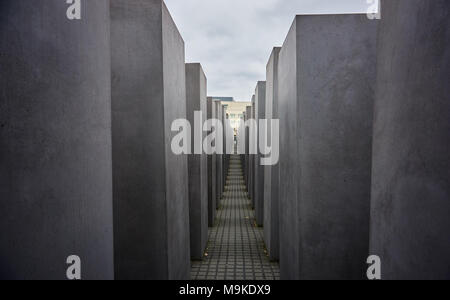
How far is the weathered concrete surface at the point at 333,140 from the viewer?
445 centimetres

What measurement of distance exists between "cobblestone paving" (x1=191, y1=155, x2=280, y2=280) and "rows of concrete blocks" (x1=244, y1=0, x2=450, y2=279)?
2.29 metres

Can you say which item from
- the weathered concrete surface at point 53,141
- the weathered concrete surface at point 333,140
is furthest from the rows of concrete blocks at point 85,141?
the weathered concrete surface at point 333,140

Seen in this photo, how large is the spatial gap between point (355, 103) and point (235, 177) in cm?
2336

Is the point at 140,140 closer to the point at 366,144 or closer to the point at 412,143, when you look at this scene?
the point at 366,144

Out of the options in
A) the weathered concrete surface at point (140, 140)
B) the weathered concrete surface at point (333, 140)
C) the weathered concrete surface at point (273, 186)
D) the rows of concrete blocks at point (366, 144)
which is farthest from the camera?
the weathered concrete surface at point (273, 186)

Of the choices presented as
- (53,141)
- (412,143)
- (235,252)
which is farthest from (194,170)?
(412,143)

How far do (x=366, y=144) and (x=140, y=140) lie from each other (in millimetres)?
3380

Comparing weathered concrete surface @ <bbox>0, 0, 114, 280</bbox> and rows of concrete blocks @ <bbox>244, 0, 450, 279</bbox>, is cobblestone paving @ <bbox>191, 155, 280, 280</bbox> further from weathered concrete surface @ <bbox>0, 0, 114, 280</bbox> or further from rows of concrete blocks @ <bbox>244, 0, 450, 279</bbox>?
weathered concrete surface @ <bbox>0, 0, 114, 280</bbox>

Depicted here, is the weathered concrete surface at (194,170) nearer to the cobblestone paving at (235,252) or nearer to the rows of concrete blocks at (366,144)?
the cobblestone paving at (235,252)

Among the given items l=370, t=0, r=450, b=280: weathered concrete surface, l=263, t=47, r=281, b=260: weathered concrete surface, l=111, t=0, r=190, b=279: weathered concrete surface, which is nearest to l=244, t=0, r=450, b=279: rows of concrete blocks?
l=370, t=0, r=450, b=280: weathered concrete surface

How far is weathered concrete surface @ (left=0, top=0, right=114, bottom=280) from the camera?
1.64m

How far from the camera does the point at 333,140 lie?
4527mm

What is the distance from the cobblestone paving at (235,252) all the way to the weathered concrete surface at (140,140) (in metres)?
3.38
